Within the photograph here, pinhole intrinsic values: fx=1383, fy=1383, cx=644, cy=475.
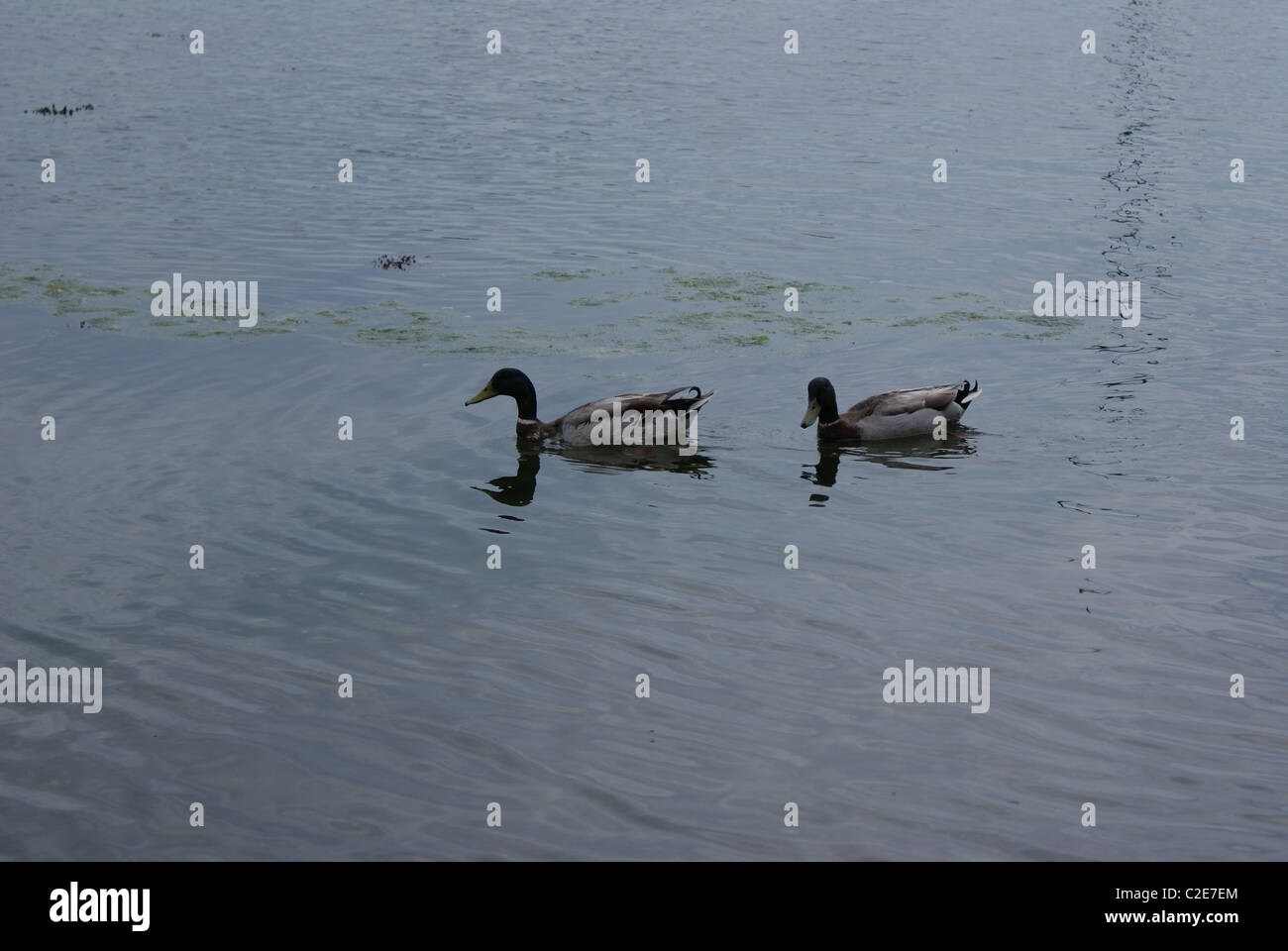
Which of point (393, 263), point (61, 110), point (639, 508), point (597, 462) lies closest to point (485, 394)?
point (597, 462)

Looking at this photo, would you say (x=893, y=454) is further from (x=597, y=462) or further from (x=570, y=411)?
(x=570, y=411)

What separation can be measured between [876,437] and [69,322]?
39.0 feet

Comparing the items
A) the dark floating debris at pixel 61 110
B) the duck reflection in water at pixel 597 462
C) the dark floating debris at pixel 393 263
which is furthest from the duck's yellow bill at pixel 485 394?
the dark floating debris at pixel 61 110

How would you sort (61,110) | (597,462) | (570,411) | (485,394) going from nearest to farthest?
(597,462)
(570,411)
(485,394)
(61,110)

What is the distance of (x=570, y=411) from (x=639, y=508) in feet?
8.73

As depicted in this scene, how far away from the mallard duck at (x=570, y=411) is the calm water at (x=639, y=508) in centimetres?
31

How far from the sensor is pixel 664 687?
32.7 ft

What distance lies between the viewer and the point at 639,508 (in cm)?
1387

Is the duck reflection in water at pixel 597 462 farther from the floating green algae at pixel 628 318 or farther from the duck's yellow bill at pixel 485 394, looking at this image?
the floating green algae at pixel 628 318

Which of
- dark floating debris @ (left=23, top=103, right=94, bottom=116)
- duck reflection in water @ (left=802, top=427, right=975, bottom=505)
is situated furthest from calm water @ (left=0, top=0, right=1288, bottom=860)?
dark floating debris @ (left=23, top=103, right=94, bottom=116)

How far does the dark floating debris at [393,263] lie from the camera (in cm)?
2325

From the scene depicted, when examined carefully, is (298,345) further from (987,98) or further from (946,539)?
(987,98)
